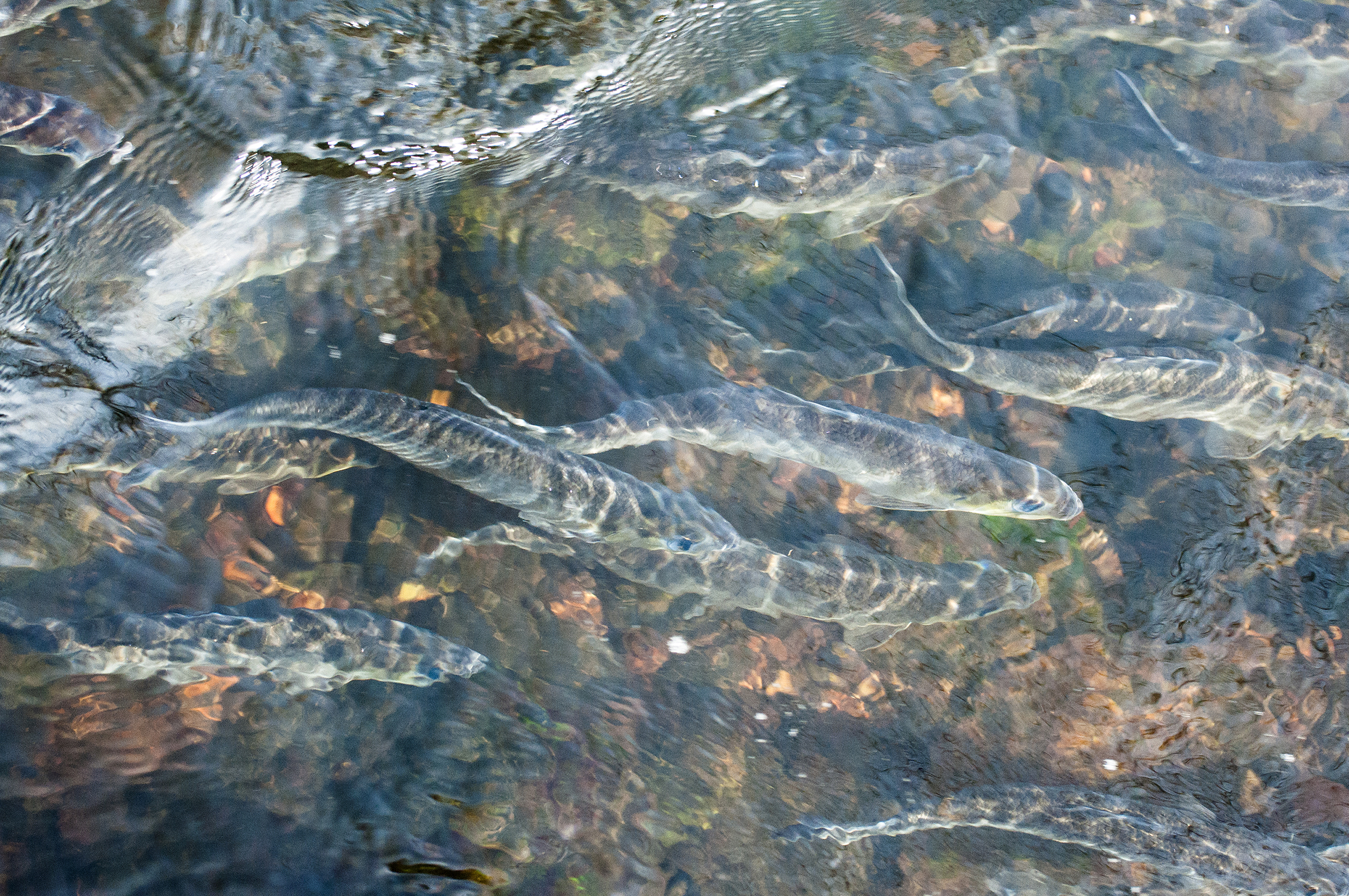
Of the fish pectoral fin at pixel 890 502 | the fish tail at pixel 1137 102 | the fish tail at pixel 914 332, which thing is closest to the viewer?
the fish pectoral fin at pixel 890 502

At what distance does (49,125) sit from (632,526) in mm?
3819

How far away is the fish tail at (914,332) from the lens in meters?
4.38

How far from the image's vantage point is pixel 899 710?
4.06m

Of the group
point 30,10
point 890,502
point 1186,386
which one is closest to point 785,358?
point 890,502

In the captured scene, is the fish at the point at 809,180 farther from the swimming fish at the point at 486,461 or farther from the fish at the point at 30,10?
the fish at the point at 30,10

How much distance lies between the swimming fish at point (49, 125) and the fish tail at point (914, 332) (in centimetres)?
460

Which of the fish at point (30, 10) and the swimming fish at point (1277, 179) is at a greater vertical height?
the fish at point (30, 10)

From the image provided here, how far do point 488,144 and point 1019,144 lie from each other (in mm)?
3523

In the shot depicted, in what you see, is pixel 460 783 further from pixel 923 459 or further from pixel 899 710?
pixel 923 459

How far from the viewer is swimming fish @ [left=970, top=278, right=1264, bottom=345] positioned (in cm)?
448

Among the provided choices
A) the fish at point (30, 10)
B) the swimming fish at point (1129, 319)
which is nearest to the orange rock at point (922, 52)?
the swimming fish at point (1129, 319)

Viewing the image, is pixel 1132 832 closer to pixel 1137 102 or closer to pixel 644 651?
pixel 644 651

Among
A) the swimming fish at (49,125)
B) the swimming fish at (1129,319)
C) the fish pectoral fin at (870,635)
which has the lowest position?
the fish pectoral fin at (870,635)

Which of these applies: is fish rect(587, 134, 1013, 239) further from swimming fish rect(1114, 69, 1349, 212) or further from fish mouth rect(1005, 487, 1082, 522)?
fish mouth rect(1005, 487, 1082, 522)
